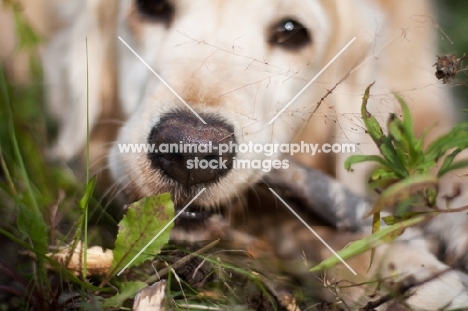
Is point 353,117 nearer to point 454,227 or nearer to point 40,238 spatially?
point 454,227

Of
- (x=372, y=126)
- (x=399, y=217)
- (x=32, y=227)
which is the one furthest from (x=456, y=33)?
(x=32, y=227)

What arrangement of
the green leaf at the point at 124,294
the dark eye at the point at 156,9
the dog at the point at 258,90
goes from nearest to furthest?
the green leaf at the point at 124,294, the dog at the point at 258,90, the dark eye at the point at 156,9

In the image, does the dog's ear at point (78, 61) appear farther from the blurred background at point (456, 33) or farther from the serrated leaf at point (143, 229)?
the blurred background at point (456, 33)

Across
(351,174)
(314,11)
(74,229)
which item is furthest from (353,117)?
(74,229)

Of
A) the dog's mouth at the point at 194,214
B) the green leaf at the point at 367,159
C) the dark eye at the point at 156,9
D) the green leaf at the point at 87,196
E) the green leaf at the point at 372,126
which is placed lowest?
the dog's mouth at the point at 194,214

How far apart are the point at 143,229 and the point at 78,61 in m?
→ 0.47

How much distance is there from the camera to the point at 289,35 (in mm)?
1213

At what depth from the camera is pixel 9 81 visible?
1.23m

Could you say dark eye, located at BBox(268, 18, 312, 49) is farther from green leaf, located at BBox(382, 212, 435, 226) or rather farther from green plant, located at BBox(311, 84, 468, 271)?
green leaf, located at BBox(382, 212, 435, 226)

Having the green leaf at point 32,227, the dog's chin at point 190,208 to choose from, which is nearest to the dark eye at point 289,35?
the dog's chin at point 190,208

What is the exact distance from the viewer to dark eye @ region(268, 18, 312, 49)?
1202 mm

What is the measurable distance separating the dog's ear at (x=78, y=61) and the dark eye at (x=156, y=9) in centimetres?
7

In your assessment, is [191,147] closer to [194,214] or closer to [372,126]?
[194,214]

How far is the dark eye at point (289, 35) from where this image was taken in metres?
1.20
